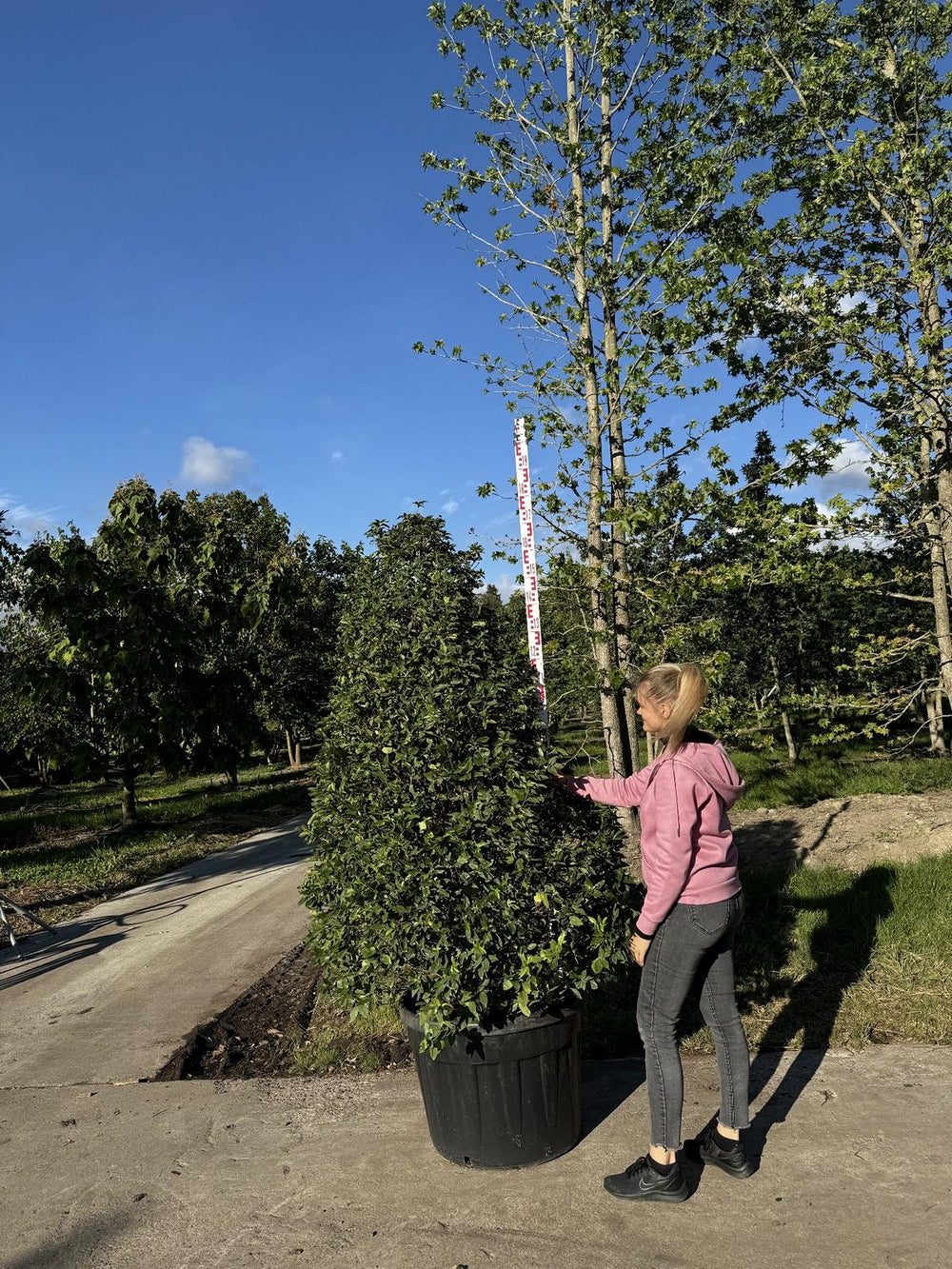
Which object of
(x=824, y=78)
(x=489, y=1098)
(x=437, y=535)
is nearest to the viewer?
(x=489, y=1098)

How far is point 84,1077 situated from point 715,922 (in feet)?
11.6

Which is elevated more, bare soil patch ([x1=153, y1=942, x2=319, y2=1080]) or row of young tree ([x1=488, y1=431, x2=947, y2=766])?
row of young tree ([x1=488, y1=431, x2=947, y2=766])

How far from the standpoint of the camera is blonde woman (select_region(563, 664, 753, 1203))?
2.97m

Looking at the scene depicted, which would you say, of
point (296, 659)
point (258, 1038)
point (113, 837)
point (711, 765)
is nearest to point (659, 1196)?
point (711, 765)

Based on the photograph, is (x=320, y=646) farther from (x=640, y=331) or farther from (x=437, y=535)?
(x=437, y=535)

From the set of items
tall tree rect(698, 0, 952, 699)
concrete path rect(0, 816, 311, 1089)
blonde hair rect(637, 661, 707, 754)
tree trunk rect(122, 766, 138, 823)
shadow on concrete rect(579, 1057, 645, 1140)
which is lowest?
shadow on concrete rect(579, 1057, 645, 1140)

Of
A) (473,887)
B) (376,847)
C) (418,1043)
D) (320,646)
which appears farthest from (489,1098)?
(320,646)

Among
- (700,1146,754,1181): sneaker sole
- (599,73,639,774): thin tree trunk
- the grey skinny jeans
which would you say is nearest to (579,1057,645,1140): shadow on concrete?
(700,1146,754,1181): sneaker sole

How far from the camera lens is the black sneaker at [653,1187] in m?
2.97

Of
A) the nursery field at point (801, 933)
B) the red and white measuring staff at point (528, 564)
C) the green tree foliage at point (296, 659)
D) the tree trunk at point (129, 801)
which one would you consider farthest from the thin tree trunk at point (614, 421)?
the green tree foliage at point (296, 659)

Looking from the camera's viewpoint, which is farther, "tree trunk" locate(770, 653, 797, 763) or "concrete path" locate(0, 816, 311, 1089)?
"tree trunk" locate(770, 653, 797, 763)

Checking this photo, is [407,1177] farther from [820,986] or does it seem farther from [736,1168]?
[820,986]

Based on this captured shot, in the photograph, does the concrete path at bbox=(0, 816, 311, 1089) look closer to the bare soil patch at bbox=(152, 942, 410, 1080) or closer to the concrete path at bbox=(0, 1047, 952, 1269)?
the bare soil patch at bbox=(152, 942, 410, 1080)

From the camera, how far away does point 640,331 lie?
7.56 metres
